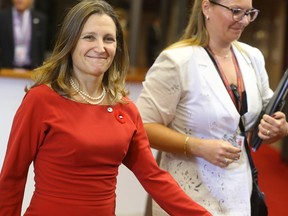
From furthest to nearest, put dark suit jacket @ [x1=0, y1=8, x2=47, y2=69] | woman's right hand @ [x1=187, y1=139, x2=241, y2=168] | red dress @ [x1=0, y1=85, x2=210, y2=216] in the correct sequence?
dark suit jacket @ [x1=0, y1=8, x2=47, y2=69] < woman's right hand @ [x1=187, y1=139, x2=241, y2=168] < red dress @ [x1=0, y1=85, x2=210, y2=216]

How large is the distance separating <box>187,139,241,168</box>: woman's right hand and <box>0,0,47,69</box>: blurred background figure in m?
3.60

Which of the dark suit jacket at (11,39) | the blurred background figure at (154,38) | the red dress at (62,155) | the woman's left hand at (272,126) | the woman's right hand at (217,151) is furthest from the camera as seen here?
the blurred background figure at (154,38)

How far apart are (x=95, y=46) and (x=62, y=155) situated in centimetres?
35

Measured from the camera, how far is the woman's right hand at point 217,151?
1.89 meters

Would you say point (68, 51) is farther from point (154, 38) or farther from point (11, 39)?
point (154, 38)

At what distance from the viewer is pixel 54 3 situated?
1127 centimetres

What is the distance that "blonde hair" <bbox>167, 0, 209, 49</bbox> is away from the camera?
2.06 meters

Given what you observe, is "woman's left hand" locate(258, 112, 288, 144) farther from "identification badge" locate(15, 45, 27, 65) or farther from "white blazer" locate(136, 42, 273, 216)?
"identification badge" locate(15, 45, 27, 65)

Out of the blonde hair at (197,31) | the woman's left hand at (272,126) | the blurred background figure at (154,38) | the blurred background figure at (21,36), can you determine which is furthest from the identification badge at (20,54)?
the blurred background figure at (154,38)

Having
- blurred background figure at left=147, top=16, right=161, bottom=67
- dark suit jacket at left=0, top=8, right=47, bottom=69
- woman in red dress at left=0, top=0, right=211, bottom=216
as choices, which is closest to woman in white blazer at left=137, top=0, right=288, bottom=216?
woman in red dress at left=0, top=0, right=211, bottom=216

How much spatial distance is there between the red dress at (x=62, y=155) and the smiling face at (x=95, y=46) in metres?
0.12

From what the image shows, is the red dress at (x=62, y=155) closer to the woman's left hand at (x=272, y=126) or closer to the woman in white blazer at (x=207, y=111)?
the woman in white blazer at (x=207, y=111)

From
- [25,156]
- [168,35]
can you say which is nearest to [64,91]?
[25,156]

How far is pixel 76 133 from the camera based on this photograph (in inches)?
63.1
